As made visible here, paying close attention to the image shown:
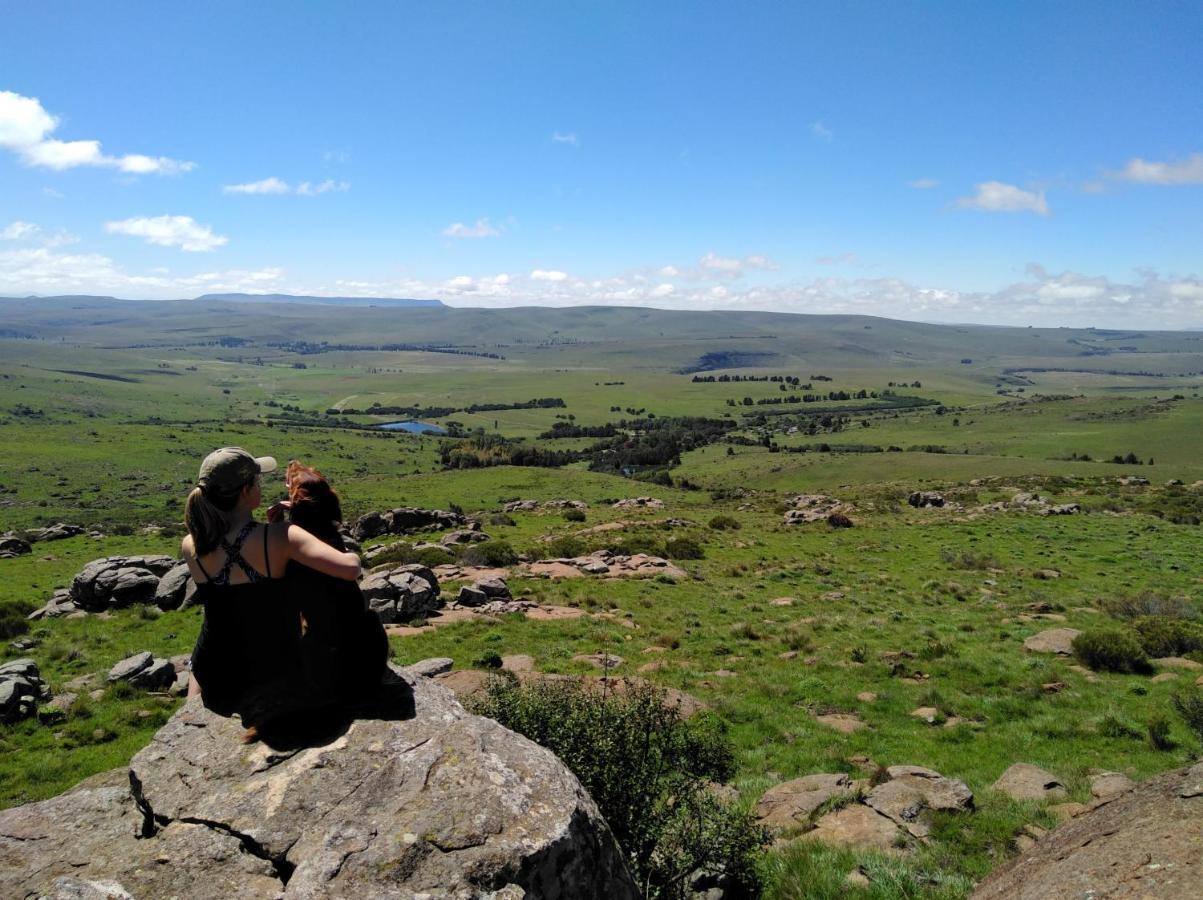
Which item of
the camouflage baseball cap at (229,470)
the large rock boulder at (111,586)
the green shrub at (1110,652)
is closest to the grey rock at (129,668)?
the large rock boulder at (111,586)

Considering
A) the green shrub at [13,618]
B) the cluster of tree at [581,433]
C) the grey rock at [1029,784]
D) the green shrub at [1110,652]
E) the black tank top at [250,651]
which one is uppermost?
the black tank top at [250,651]

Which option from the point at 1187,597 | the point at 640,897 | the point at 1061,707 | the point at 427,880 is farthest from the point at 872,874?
the point at 1187,597

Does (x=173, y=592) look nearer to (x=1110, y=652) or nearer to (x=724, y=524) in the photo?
(x=1110, y=652)

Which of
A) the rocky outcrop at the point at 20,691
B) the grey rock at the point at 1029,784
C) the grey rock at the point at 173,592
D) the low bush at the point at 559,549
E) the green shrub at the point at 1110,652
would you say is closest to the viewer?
the grey rock at the point at 1029,784

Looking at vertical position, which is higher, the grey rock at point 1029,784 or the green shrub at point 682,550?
the grey rock at point 1029,784

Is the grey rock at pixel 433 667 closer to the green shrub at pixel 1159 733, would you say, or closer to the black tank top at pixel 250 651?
the black tank top at pixel 250 651

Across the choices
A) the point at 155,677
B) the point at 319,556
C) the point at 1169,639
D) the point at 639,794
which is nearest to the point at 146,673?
the point at 155,677

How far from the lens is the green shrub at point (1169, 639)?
65.7 ft

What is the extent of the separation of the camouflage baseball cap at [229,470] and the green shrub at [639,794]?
5.41 metres

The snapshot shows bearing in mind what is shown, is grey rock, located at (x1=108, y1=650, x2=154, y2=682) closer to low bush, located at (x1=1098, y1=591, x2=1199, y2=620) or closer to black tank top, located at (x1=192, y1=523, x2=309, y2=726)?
black tank top, located at (x1=192, y1=523, x2=309, y2=726)

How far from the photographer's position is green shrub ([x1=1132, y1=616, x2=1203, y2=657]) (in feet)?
65.7

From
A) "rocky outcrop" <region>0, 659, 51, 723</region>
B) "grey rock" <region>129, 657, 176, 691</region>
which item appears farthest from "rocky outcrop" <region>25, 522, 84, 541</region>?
"grey rock" <region>129, 657, 176, 691</region>

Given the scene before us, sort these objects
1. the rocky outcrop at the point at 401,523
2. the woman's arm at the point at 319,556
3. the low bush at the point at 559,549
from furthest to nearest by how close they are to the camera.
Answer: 1. the rocky outcrop at the point at 401,523
2. the low bush at the point at 559,549
3. the woman's arm at the point at 319,556

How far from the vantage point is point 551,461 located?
12850cm
